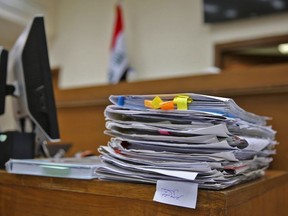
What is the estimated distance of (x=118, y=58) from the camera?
2812 millimetres

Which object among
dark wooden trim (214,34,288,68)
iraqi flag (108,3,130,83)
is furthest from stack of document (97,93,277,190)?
iraqi flag (108,3,130,83)

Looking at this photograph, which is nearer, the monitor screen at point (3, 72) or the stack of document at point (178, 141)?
the stack of document at point (178, 141)

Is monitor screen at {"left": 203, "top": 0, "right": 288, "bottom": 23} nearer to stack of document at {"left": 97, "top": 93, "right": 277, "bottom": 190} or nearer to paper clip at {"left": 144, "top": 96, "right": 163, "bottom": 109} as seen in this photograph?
stack of document at {"left": 97, "top": 93, "right": 277, "bottom": 190}

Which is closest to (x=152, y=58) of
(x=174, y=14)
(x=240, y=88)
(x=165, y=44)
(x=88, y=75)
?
(x=165, y=44)

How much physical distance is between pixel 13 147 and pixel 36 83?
210 mm

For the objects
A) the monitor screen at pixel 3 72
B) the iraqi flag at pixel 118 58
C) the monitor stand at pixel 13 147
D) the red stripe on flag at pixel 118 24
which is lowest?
the monitor stand at pixel 13 147

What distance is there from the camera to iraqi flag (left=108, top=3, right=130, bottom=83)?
2791 mm

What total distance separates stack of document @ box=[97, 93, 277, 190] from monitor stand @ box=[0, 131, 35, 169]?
1.15 ft

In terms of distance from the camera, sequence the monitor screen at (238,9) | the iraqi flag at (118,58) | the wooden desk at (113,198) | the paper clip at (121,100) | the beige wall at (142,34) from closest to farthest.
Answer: the wooden desk at (113,198) → the paper clip at (121,100) → the monitor screen at (238,9) → the beige wall at (142,34) → the iraqi flag at (118,58)

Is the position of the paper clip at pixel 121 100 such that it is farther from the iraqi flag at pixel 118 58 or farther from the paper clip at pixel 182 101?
the iraqi flag at pixel 118 58

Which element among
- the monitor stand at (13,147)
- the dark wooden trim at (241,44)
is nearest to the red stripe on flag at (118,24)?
the dark wooden trim at (241,44)

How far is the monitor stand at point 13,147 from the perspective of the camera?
101cm

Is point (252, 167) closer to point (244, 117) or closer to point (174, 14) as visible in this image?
point (244, 117)

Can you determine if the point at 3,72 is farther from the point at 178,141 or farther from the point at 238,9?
the point at 238,9
